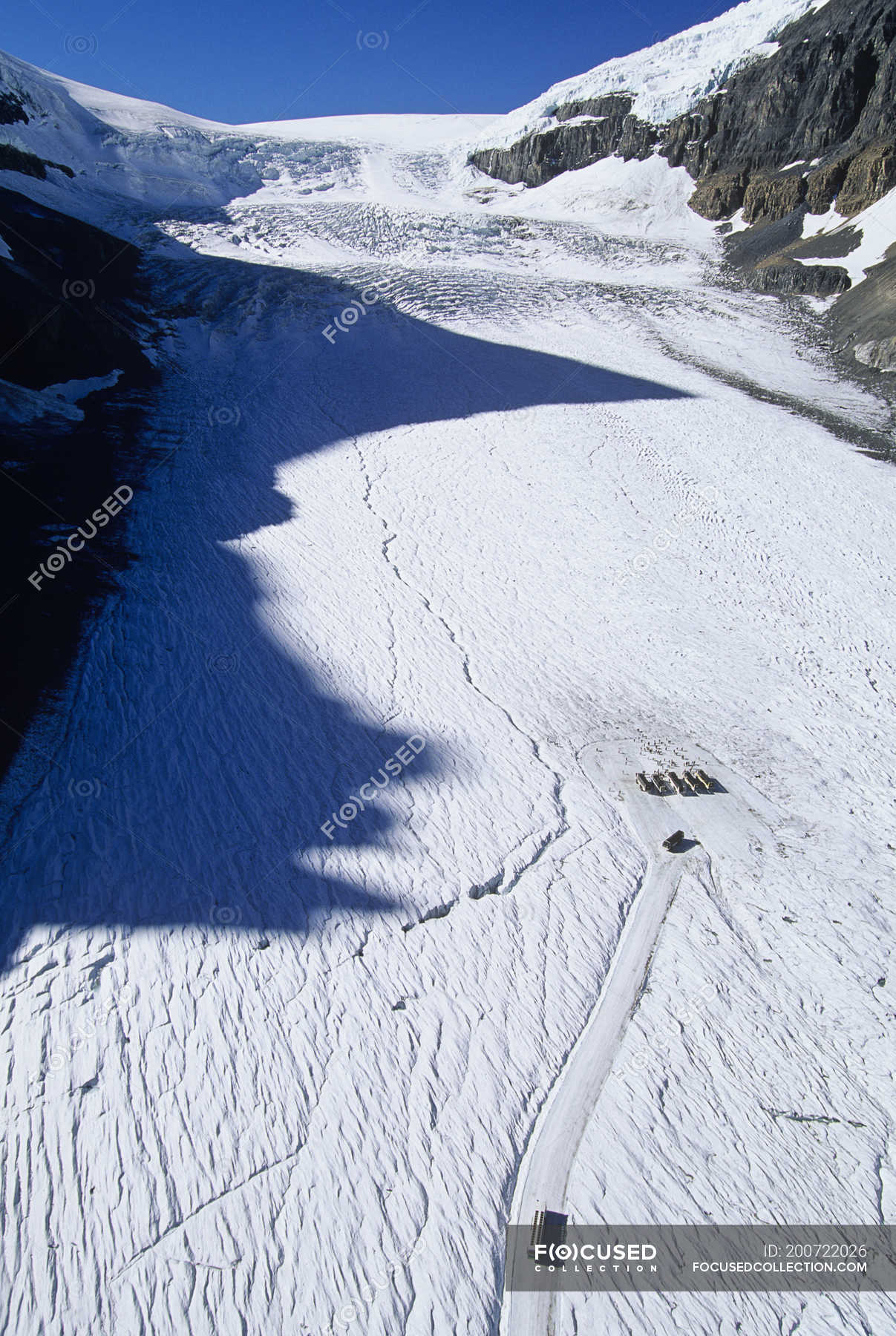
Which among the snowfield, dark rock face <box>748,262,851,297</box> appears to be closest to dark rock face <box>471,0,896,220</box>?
dark rock face <box>748,262,851,297</box>

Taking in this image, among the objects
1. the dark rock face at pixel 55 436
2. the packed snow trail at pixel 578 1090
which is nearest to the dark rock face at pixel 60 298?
the dark rock face at pixel 55 436

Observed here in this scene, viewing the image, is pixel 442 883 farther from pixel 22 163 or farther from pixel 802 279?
pixel 22 163

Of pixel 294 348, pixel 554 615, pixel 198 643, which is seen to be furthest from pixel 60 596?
pixel 294 348

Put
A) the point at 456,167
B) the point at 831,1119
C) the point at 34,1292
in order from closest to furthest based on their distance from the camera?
1. the point at 34,1292
2. the point at 831,1119
3. the point at 456,167

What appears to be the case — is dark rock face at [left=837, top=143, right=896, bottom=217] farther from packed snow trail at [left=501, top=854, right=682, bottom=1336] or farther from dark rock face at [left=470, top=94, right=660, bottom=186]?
packed snow trail at [left=501, top=854, right=682, bottom=1336]

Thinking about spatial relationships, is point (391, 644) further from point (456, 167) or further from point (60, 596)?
point (456, 167)

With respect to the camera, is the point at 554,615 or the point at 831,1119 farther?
the point at 554,615

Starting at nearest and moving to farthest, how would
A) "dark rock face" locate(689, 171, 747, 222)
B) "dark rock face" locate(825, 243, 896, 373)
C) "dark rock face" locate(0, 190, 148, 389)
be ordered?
"dark rock face" locate(0, 190, 148, 389) → "dark rock face" locate(825, 243, 896, 373) → "dark rock face" locate(689, 171, 747, 222)
